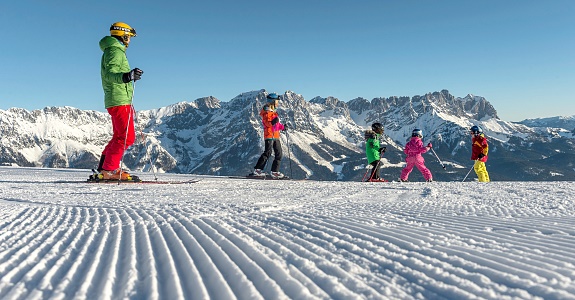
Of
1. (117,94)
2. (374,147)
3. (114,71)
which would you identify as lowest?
(374,147)

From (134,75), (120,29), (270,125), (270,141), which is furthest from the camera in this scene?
(270,125)

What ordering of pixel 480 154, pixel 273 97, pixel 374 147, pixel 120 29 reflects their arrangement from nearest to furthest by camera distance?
1. pixel 120 29
2. pixel 273 97
3. pixel 480 154
4. pixel 374 147

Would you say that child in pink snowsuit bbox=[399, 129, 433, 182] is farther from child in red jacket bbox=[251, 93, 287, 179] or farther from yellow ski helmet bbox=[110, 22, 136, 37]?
yellow ski helmet bbox=[110, 22, 136, 37]

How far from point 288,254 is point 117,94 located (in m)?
8.29

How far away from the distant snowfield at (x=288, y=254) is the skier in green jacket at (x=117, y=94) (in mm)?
5077

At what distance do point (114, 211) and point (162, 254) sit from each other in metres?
2.58

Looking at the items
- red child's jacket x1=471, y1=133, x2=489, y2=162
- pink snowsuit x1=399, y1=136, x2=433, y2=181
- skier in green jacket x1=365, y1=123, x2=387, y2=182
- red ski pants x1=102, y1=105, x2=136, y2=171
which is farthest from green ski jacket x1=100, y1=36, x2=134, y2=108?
red child's jacket x1=471, y1=133, x2=489, y2=162

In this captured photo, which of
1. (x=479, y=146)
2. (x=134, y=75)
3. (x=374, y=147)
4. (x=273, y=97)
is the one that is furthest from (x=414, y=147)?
(x=134, y=75)

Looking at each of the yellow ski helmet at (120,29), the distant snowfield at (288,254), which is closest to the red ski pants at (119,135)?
the yellow ski helmet at (120,29)

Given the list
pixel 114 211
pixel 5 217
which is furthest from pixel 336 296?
pixel 5 217

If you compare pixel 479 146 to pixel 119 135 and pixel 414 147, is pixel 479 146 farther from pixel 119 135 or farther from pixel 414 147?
pixel 119 135

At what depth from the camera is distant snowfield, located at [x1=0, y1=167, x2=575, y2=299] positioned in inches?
74.2

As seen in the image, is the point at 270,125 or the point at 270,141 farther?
the point at 270,125

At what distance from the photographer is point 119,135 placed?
31.0 ft
